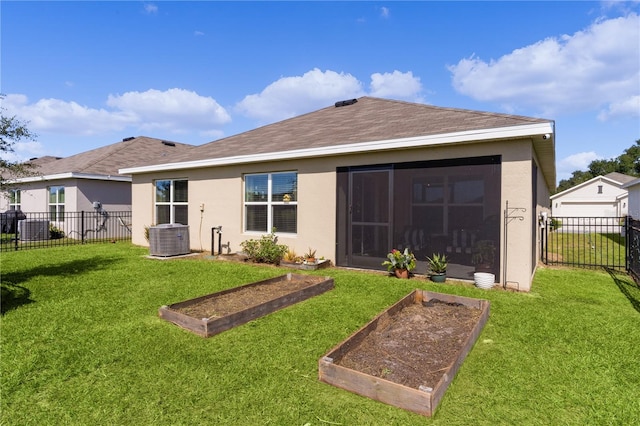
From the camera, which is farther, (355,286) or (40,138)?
(40,138)

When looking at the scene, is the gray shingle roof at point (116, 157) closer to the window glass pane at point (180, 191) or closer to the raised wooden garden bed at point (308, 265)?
the window glass pane at point (180, 191)

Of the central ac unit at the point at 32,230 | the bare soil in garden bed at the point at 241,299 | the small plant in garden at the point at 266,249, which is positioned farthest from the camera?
the central ac unit at the point at 32,230

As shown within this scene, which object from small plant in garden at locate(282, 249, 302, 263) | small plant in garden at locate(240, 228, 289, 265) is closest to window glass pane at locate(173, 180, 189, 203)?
small plant in garden at locate(240, 228, 289, 265)

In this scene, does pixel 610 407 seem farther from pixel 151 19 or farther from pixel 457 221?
pixel 151 19

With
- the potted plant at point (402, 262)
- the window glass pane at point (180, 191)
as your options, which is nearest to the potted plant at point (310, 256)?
the potted plant at point (402, 262)

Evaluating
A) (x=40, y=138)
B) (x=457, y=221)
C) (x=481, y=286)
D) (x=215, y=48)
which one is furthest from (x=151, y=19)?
(x=481, y=286)

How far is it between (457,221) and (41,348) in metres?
6.93

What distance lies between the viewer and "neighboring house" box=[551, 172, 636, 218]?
27922mm

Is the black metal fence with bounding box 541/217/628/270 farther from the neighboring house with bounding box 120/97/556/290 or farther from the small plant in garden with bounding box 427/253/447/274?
the small plant in garden with bounding box 427/253/447/274

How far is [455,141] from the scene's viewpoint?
641 cm

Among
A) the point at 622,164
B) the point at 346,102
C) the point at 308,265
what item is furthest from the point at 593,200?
the point at 622,164

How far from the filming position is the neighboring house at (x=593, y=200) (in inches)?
1099

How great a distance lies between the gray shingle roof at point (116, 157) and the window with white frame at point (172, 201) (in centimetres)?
251

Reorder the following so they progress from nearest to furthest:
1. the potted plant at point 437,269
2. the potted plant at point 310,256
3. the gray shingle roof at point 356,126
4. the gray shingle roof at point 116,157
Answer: the potted plant at point 437,269 → the gray shingle roof at point 356,126 → the potted plant at point 310,256 → the gray shingle roof at point 116,157
